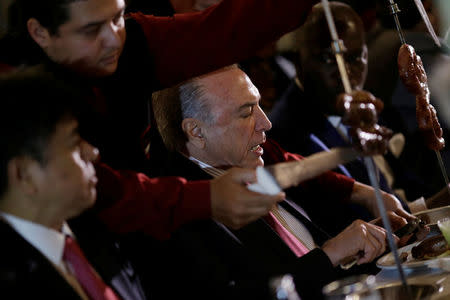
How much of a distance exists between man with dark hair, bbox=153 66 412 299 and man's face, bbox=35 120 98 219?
57 centimetres

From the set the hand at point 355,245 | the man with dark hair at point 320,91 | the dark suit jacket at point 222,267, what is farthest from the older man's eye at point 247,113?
the man with dark hair at point 320,91

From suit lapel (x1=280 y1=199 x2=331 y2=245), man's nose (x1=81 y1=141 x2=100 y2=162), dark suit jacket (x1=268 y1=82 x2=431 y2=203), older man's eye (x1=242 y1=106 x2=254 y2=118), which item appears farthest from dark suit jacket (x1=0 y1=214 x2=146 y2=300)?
dark suit jacket (x1=268 y1=82 x2=431 y2=203)

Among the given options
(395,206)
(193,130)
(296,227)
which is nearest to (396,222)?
(395,206)

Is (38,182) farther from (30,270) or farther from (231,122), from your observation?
(231,122)

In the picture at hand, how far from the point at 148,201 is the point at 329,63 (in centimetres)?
180

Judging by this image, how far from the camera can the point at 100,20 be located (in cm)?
181

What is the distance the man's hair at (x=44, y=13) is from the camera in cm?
177

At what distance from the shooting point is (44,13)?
178cm

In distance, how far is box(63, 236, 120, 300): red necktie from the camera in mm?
1655

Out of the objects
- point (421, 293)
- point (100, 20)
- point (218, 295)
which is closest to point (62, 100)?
point (100, 20)

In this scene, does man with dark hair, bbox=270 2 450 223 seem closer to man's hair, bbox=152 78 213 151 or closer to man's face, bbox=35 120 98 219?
man's hair, bbox=152 78 213 151

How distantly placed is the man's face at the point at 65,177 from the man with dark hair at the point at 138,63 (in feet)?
0.58

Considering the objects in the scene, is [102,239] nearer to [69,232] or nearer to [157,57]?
[69,232]

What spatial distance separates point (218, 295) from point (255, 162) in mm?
597
